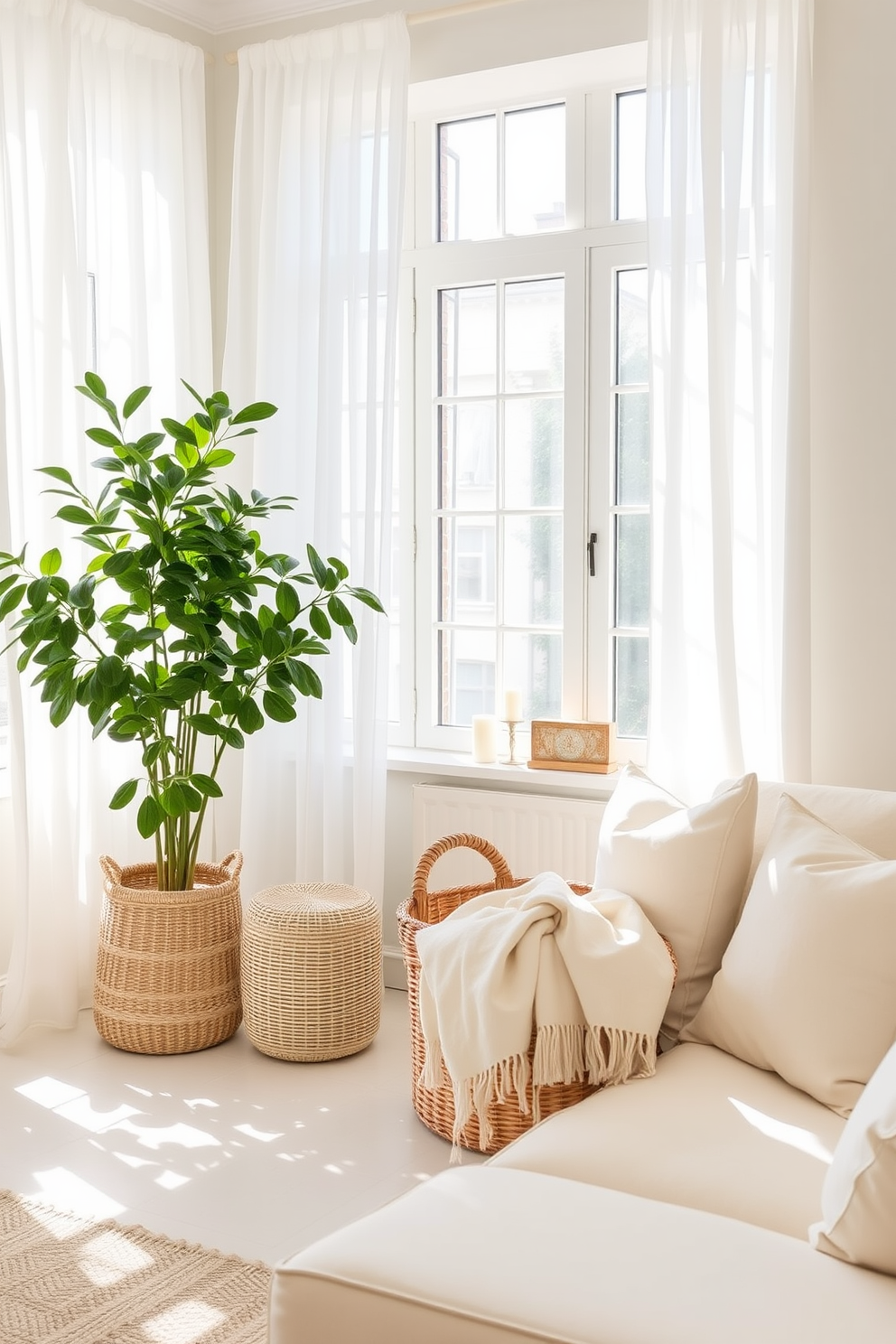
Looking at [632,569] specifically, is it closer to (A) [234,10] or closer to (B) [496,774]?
(B) [496,774]

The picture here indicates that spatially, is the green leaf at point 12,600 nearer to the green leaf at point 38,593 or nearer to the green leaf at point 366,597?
the green leaf at point 38,593

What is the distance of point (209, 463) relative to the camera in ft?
10.9

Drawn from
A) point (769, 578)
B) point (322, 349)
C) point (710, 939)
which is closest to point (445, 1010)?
point (710, 939)

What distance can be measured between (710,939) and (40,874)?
2000mm

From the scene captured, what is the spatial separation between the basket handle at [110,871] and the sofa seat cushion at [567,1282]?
1.97 meters

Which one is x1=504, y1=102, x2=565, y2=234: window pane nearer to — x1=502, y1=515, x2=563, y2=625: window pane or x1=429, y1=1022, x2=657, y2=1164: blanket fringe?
x1=502, y1=515, x2=563, y2=625: window pane

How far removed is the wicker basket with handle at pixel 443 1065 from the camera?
264cm

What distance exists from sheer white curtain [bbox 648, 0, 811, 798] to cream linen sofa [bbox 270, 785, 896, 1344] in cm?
137

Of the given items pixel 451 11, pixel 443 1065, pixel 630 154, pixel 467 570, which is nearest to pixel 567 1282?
pixel 443 1065

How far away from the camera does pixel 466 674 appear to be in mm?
4168

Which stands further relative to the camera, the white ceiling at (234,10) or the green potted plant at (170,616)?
the white ceiling at (234,10)

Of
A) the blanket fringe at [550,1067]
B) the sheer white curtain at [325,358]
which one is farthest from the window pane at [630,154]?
the blanket fringe at [550,1067]

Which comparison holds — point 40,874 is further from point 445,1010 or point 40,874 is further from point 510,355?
point 510,355

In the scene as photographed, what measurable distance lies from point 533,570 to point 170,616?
1.23 metres
